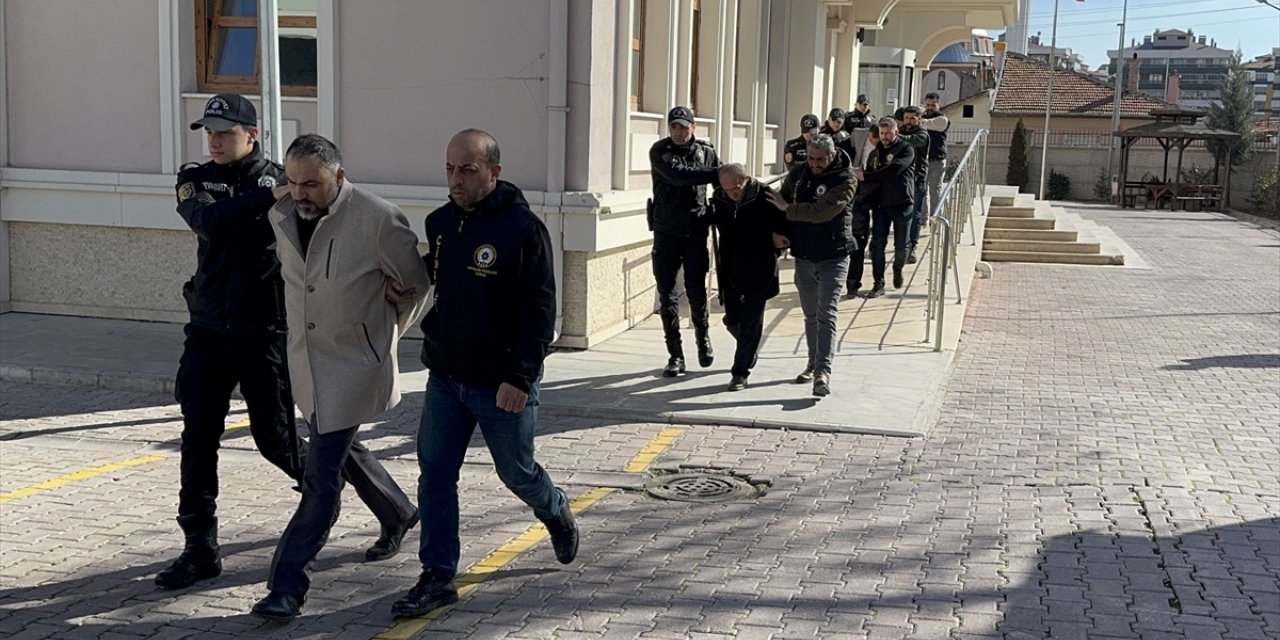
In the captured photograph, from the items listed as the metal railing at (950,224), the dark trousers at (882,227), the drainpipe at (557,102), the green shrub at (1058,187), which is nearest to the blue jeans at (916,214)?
the metal railing at (950,224)

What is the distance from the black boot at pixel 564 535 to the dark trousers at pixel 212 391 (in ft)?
3.93

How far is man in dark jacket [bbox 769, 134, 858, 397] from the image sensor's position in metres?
8.89

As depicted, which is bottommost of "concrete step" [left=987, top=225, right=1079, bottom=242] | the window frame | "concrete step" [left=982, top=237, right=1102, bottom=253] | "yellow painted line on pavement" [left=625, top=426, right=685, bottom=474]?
"yellow painted line on pavement" [left=625, top=426, right=685, bottom=474]

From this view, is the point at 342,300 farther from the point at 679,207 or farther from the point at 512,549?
the point at 679,207

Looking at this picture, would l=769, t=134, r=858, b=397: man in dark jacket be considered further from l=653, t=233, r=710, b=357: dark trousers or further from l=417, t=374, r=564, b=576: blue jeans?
l=417, t=374, r=564, b=576: blue jeans

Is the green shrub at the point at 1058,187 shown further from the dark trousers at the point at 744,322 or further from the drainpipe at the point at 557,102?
the dark trousers at the point at 744,322

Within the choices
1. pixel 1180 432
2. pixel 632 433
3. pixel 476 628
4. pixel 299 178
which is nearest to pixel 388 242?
pixel 299 178

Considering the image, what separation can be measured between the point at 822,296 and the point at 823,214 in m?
0.58

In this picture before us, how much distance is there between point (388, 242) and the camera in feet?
15.9

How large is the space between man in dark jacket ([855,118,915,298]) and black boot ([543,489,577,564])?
328 inches

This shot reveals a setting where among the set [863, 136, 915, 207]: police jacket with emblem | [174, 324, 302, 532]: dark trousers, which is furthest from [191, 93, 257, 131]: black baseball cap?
[863, 136, 915, 207]: police jacket with emblem

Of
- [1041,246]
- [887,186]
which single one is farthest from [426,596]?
[1041,246]

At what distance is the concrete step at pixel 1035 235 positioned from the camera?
21328mm

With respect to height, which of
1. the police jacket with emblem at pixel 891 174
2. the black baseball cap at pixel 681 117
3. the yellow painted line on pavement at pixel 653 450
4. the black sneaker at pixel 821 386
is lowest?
the yellow painted line on pavement at pixel 653 450
